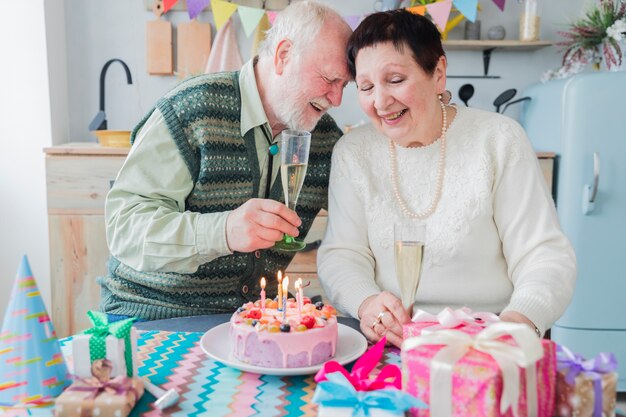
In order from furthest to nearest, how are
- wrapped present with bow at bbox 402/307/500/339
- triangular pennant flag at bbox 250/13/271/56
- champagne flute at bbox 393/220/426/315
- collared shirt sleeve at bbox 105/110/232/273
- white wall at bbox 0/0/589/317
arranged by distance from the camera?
triangular pennant flag at bbox 250/13/271/56
white wall at bbox 0/0/589/317
collared shirt sleeve at bbox 105/110/232/273
champagne flute at bbox 393/220/426/315
wrapped present with bow at bbox 402/307/500/339

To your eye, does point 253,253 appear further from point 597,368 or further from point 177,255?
point 597,368

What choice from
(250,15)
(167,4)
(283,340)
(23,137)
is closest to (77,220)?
(23,137)

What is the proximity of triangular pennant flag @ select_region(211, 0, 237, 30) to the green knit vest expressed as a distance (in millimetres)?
1467

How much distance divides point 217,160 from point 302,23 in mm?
435

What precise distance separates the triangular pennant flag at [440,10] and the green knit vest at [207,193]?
5.45 ft

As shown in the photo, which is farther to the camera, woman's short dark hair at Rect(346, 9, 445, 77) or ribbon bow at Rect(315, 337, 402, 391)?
woman's short dark hair at Rect(346, 9, 445, 77)

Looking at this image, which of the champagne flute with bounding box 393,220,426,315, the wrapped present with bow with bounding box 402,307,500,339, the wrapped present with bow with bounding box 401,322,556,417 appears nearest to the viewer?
the wrapped present with bow with bounding box 401,322,556,417

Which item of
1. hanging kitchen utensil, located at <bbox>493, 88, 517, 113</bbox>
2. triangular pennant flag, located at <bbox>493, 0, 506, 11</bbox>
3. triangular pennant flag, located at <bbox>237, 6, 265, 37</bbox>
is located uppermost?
triangular pennant flag, located at <bbox>493, 0, 506, 11</bbox>

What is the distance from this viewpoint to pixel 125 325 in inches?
36.7

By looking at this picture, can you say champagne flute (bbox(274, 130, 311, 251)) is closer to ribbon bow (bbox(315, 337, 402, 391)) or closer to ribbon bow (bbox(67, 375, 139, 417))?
ribbon bow (bbox(315, 337, 402, 391))

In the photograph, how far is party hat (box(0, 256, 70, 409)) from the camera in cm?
85

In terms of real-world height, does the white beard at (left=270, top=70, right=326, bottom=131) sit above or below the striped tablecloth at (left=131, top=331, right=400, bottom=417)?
above

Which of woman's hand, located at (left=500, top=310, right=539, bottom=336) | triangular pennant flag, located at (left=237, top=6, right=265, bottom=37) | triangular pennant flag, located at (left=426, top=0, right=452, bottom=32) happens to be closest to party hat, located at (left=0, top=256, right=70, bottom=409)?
woman's hand, located at (left=500, top=310, right=539, bottom=336)

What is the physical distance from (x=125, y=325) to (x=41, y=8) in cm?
261
